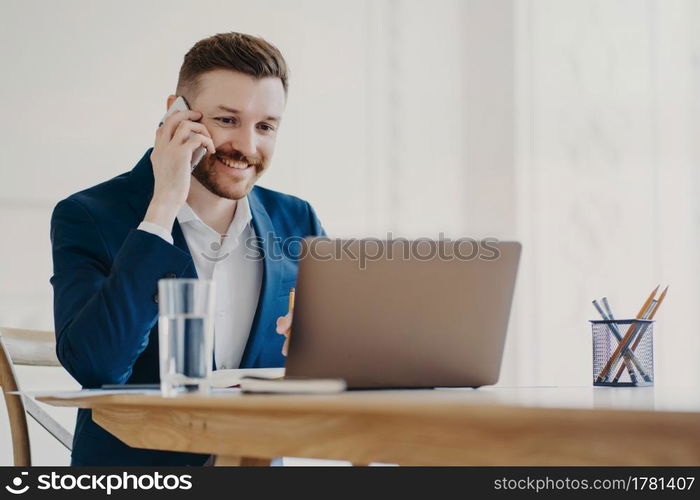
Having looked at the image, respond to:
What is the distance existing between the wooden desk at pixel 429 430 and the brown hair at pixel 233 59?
956 mm

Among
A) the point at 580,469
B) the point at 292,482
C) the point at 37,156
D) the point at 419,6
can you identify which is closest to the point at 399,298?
the point at 292,482

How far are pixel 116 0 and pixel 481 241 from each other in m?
1.97

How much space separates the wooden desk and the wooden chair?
668mm

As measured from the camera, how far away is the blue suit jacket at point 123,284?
3.99 feet

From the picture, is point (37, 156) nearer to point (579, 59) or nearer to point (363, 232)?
point (363, 232)

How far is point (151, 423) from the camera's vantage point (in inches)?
34.1

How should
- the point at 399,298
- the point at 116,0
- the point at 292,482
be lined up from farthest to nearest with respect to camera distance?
the point at 116,0 < the point at 399,298 < the point at 292,482

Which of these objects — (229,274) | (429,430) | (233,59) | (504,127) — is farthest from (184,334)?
(504,127)

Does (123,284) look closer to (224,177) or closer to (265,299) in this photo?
(265,299)

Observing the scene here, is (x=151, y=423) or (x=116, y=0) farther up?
(x=116, y=0)

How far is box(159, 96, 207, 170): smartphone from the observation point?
1534mm

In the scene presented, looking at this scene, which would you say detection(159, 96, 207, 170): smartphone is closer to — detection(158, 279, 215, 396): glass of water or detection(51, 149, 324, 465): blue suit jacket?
detection(51, 149, 324, 465): blue suit jacket

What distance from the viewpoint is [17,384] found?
1440mm

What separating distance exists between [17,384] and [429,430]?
3.21 feet
